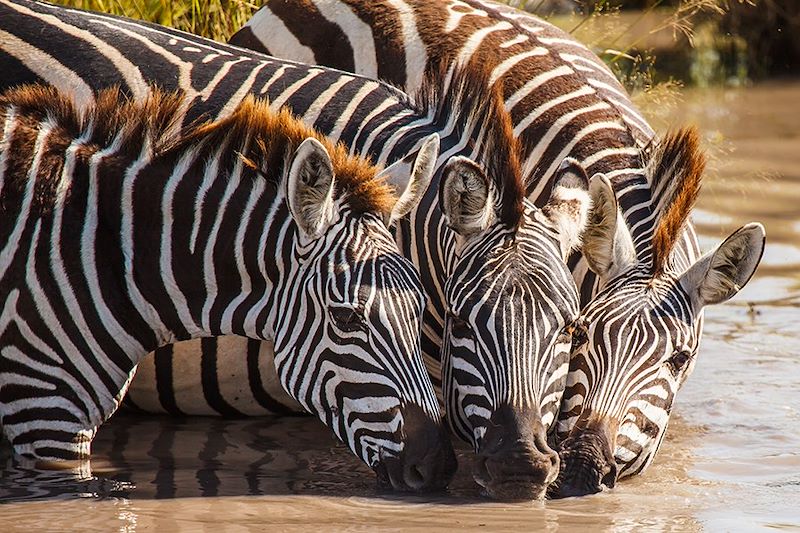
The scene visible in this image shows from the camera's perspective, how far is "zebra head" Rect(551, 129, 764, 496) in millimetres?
5293

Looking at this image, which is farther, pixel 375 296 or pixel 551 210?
pixel 551 210

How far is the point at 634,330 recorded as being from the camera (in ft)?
17.9

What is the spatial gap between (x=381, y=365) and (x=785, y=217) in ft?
19.0

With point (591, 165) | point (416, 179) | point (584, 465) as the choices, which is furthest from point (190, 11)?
point (584, 465)

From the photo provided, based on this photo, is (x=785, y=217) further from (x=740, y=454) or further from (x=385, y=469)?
(x=385, y=469)

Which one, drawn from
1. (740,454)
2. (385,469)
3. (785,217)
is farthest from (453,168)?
(785,217)

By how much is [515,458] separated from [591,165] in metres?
1.77

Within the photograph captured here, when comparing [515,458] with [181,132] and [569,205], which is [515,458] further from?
[181,132]

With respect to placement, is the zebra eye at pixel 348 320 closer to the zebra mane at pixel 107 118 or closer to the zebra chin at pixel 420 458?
the zebra chin at pixel 420 458

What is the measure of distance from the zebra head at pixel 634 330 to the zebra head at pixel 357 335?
0.59 m

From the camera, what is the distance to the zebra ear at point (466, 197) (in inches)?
212

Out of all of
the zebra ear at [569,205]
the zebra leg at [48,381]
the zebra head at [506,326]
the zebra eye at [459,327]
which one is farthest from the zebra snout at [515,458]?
the zebra leg at [48,381]

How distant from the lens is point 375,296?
17.0 feet

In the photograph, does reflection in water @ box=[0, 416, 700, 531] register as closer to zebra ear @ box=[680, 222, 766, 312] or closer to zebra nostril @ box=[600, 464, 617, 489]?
zebra nostril @ box=[600, 464, 617, 489]
